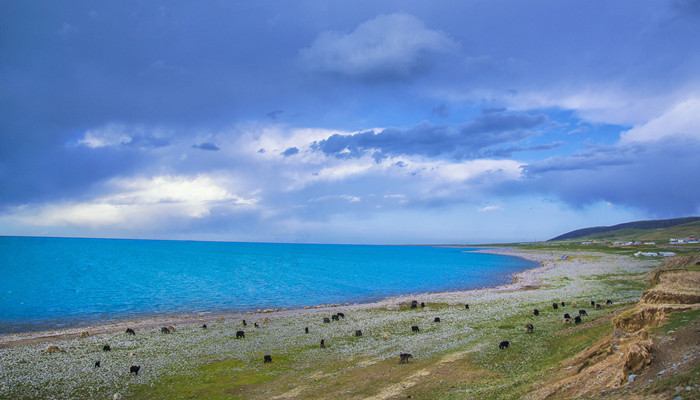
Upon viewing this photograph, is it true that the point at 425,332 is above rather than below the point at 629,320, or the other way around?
below

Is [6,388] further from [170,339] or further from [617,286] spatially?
[617,286]

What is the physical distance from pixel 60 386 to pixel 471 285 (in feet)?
256

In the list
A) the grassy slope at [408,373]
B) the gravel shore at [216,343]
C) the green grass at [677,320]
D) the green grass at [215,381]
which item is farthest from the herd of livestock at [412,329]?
the green grass at [677,320]

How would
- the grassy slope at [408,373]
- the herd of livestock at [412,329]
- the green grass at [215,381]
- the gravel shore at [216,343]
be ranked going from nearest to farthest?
the grassy slope at [408,373] → the green grass at [215,381] → the gravel shore at [216,343] → the herd of livestock at [412,329]

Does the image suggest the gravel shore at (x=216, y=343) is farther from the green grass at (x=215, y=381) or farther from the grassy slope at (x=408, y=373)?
the green grass at (x=215, y=381)

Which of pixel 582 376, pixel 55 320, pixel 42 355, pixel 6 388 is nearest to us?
pixel 582 376

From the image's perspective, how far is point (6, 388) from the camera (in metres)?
24.5

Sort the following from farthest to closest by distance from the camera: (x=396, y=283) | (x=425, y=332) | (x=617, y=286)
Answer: (x=396, y=283)
(x=617, y=286)
(x=425, y=332)

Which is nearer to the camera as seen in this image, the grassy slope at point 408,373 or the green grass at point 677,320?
the green grass at point 677,320

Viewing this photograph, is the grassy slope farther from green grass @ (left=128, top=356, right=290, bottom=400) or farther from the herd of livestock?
the herd of livestock

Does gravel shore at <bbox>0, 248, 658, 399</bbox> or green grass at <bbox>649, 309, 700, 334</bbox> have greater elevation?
green grass at <bbox>649, 309, 700, 334</bbox>

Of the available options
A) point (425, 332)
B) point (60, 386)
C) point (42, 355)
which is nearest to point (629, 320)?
point (425, 332)

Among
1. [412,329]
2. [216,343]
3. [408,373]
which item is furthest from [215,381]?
[412,329]

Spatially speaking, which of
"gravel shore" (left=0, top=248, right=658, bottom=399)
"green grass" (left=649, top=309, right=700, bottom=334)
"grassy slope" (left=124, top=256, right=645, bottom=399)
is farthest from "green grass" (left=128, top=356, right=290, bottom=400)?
"green grass" (left=649, top=309, right=700, bottom=334)
